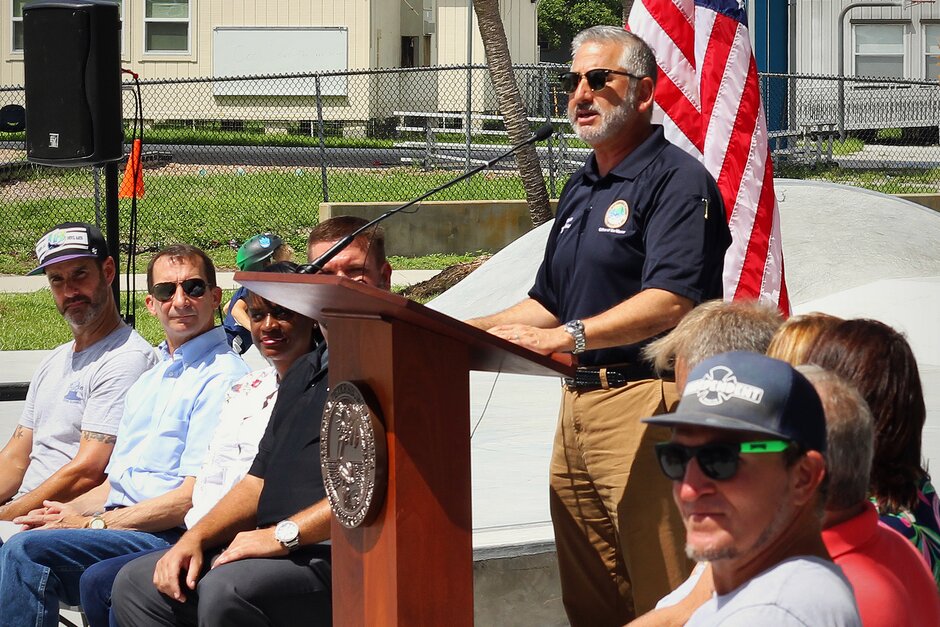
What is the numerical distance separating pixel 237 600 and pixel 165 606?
0.36 meters

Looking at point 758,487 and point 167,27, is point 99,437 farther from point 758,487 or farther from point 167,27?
point 167,27

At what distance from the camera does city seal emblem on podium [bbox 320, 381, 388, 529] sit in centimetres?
270

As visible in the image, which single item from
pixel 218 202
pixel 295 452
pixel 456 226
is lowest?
pixel 295 452

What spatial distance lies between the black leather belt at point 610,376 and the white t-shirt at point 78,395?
2.12 meters

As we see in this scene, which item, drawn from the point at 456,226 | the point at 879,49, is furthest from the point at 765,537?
the point at 879,49

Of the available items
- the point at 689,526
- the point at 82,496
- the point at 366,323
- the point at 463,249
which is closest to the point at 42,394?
the point at 82,496

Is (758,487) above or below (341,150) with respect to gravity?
below

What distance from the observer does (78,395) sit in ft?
15.9

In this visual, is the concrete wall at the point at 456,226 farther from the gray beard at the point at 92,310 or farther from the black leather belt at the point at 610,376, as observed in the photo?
the black leather belt at the point at 610,376

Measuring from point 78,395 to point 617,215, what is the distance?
2492 millimetres

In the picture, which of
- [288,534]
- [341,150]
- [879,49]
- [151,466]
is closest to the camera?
[288,534]

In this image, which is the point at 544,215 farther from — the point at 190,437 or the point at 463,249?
the point at 190,437

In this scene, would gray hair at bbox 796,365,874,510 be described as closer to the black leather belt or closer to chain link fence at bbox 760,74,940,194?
the black leather belt

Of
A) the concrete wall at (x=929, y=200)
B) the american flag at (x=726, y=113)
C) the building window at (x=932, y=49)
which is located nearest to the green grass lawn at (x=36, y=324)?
the american flag at (x=726, y=113)
